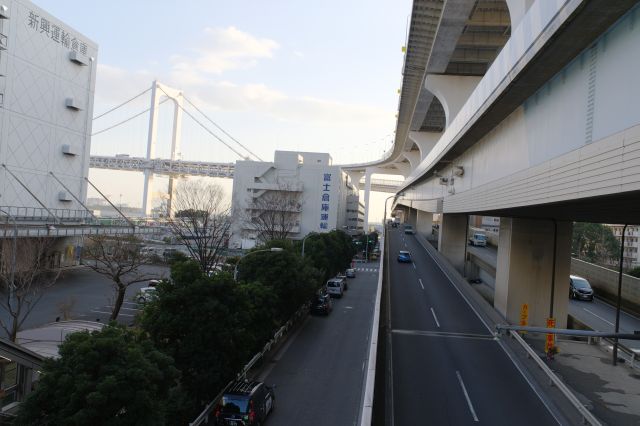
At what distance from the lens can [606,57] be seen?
7.37 meters

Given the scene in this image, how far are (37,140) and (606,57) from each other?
3499 cm

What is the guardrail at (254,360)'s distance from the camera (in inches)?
506

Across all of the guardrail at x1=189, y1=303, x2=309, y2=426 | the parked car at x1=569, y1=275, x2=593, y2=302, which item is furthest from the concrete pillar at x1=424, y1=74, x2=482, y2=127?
the parked car at x1=569, y1=275, x2=593, y2=302

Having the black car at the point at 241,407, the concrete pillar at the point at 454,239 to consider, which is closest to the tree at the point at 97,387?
the black car at the point at 241,407

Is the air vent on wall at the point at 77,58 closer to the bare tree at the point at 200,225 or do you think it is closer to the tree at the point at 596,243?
the bare tree at the point at 200,225

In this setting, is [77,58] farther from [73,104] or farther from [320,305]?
[320,305]

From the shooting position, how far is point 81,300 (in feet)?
93.4

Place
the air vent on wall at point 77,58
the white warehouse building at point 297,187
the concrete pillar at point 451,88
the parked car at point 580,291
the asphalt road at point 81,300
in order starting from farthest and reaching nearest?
the white warehouse building at point 297,187 → the air vent on wall at point 77,58 → the parked car at point 580,291 → the concrete pillar at point 451,88 → the asphalt road at point 81,300

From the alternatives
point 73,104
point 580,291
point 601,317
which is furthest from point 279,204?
point 601,317

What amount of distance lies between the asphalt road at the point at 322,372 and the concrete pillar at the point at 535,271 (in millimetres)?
6762

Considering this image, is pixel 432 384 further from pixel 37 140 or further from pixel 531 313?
pixel 37 140

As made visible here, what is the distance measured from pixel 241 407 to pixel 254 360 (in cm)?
566

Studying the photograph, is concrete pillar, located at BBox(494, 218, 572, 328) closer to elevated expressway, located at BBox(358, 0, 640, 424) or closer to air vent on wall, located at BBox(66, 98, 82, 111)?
elevated expressway, located at BBox(358, 0, 640, 424)

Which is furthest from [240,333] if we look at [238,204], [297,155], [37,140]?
[297,155]
